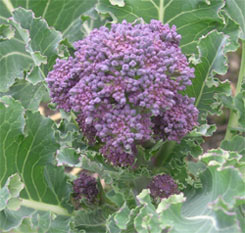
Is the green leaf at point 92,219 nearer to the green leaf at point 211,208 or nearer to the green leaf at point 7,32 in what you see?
the green leaf at point 211,208

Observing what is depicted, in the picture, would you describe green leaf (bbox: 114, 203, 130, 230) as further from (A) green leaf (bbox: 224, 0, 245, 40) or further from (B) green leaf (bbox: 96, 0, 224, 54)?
(A) green leaf (bbox: 224, 0, 245, 40)

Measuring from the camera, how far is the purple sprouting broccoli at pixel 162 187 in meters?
1.42

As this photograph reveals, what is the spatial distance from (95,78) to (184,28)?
0.57 metres

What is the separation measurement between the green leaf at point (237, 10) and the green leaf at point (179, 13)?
11cm

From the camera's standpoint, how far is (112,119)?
1224 mm

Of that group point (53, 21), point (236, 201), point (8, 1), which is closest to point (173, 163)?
point (236, 201)

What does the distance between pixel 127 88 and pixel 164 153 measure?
59 centimetres

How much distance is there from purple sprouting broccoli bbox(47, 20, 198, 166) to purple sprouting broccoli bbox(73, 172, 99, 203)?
0.39 meters

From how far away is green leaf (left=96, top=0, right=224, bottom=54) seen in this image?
1580 mm

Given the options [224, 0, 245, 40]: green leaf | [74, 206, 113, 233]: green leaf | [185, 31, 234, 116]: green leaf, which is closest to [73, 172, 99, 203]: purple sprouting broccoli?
[74, 206, 113, 233]: green leaf

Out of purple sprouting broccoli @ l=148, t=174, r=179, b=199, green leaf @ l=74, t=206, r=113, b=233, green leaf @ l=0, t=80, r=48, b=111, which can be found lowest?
green leaf @ l=74, t=206, r=113, b=233

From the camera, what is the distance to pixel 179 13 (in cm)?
163

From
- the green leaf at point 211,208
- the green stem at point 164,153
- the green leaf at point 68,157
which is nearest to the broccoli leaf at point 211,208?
the green leaf at point 211,208

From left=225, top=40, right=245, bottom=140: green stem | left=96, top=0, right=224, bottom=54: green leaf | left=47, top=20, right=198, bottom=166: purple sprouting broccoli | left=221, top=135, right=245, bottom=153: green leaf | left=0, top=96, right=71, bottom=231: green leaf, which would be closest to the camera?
left=47, top=20, right=198, bottom=166: purple sprouting broccoli
